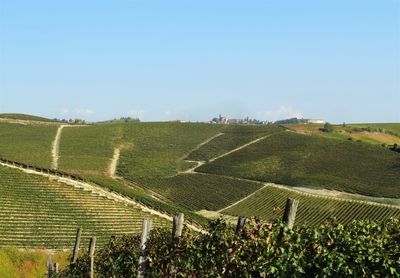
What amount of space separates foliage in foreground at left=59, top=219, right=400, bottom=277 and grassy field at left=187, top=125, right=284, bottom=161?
121707 mm

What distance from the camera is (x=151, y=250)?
15.6 m

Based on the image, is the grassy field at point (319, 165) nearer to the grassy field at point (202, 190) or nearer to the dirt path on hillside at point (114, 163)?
the grassy field at point (202, 190)

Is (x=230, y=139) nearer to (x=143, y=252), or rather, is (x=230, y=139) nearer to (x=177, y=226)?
(x=143, y=252)

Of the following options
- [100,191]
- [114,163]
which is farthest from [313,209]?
[114,163]

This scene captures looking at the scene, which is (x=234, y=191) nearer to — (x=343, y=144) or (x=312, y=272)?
(x=343, y=144)

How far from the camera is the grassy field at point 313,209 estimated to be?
81.3m

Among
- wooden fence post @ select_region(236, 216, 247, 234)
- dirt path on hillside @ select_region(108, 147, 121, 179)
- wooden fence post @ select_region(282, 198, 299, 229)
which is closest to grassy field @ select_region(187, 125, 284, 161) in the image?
dirt path on hillside @ select_region(108, 147, 121, 179)

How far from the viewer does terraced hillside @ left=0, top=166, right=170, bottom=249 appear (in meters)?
51.3

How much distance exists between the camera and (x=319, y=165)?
12306cm

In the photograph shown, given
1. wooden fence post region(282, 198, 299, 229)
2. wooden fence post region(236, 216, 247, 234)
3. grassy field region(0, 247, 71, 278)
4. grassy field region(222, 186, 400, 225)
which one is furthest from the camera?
grassy field region(222, 186, 400, 225)

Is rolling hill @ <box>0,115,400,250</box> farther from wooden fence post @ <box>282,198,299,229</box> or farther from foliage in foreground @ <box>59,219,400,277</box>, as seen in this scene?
wooden fence post @ <box>282,198,299,229</box>

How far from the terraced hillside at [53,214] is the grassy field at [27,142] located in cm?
4079

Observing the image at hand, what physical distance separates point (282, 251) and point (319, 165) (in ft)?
378

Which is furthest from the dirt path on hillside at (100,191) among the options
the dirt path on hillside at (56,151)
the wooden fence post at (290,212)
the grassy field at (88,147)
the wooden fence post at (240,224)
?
the wooden fence post at (290,212)
